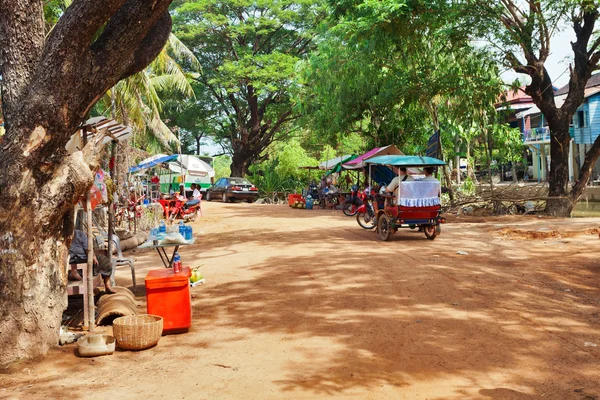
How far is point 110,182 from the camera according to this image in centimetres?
877

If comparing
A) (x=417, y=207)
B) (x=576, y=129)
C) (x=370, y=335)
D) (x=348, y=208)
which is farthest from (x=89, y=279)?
(x=576, y=129)

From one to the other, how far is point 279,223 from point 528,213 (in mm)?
8069

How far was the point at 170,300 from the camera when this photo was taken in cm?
614

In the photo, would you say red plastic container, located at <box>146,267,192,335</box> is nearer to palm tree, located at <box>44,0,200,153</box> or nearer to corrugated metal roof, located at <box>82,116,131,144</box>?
corrugated metal roof, located at <box>82,116,131,144</box>

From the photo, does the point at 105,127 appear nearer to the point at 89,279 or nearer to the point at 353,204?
the point at 89,279

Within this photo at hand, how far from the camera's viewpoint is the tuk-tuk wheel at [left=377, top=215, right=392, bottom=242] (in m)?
12.5

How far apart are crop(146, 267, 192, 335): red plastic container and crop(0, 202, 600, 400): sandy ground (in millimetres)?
146

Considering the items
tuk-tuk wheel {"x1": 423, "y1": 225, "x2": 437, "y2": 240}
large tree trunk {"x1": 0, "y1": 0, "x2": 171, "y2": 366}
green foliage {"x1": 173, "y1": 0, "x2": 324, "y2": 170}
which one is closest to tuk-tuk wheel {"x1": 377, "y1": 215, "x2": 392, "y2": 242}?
tuk-tuk wheel {"x1": 423, "y1": 225, "x2": 437, "y2": 240}

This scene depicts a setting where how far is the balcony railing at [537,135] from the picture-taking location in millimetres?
35750

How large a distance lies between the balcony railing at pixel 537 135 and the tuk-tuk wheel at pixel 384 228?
2631cm

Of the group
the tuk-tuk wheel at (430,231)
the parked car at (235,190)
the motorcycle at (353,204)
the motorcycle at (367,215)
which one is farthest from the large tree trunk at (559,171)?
the parked car at (235,190)

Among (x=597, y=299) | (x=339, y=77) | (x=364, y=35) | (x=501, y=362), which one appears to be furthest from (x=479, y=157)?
(x=501, y=362)

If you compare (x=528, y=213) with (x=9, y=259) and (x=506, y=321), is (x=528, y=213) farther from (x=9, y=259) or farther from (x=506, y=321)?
(x=9, y=259)

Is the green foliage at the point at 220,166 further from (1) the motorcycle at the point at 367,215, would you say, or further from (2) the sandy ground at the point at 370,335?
(2) the sandy ground at the point at 370,335
